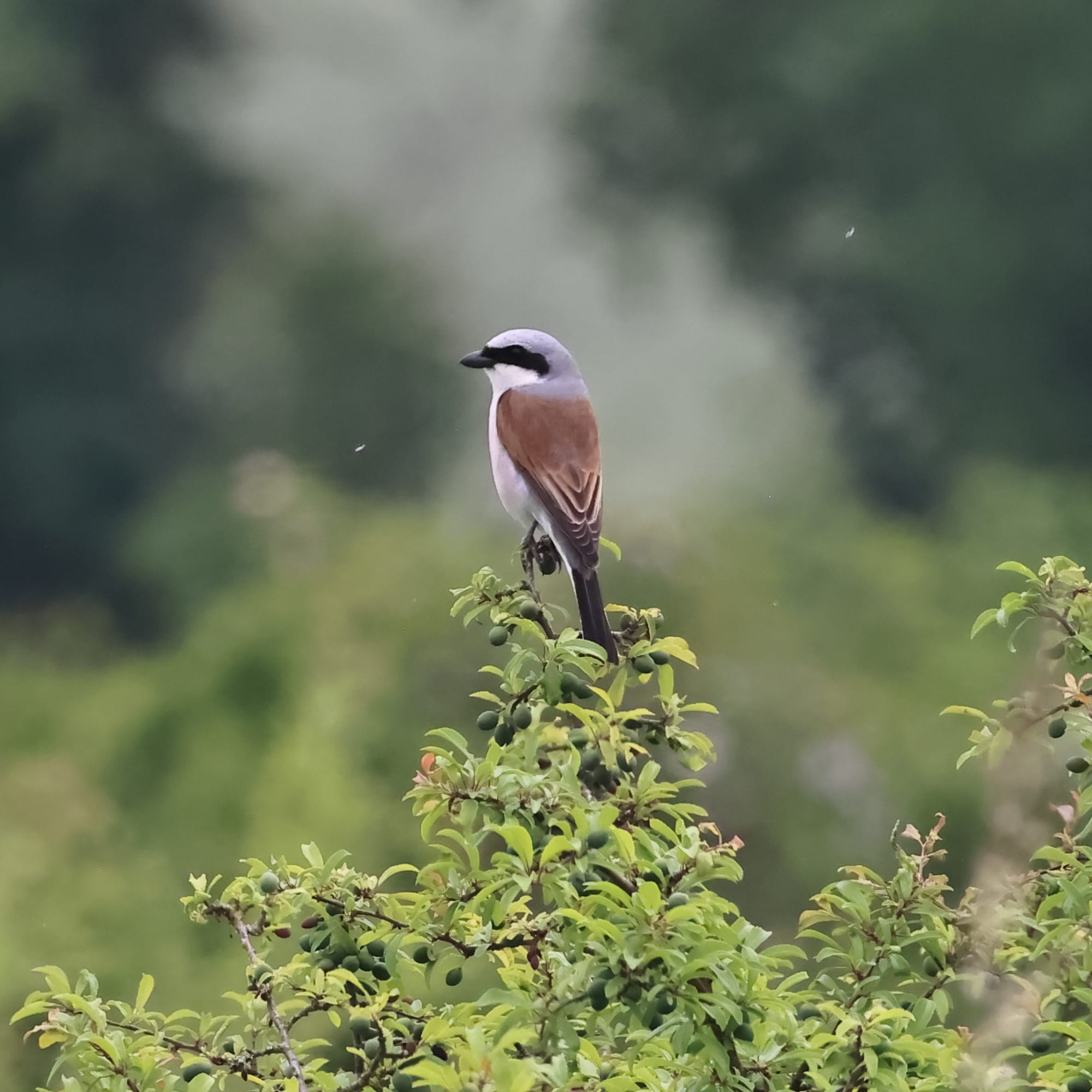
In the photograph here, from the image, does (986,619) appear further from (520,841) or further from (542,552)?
(542,552)

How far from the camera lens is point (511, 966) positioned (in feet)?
7.19

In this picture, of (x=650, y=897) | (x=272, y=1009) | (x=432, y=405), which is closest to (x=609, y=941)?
(x=650, y=897)

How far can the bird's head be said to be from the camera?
4047 millimetres

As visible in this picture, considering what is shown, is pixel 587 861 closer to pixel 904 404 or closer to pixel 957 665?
pixel 957 665

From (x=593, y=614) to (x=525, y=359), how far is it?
132cm

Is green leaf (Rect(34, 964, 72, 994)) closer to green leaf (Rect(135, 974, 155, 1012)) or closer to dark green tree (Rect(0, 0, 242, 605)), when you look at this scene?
green leaf (Rect(135, 974, 155, 1012))

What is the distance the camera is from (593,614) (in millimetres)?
2896

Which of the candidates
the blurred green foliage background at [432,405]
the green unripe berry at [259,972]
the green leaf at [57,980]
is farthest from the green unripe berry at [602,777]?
the blurred green foliage background at [432,405]

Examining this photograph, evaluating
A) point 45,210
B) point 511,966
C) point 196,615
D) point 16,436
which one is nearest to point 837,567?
point 196,615

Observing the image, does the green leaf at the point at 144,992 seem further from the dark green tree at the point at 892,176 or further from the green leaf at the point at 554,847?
the dark green tree at the point at 892,176

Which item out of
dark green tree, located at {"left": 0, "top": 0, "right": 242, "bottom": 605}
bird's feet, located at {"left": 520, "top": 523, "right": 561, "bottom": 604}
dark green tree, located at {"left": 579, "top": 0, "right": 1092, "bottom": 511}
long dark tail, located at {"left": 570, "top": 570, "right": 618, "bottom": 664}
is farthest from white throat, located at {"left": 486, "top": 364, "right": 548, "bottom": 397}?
dark green tree, located at {"left": 579, "top": 0, "right": 1092, "bottom": 511}

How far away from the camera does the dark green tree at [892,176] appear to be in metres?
9.95

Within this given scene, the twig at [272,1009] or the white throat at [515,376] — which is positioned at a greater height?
the white throat at [515,376]

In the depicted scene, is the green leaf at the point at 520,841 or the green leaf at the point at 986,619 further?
the green leaf at the point at 986,619
